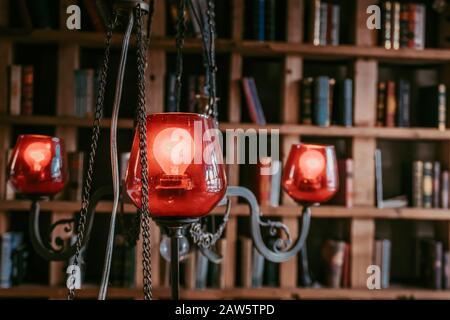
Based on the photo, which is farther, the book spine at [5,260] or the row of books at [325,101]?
the row of books at [325,101]

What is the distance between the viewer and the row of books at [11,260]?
7.36 ft

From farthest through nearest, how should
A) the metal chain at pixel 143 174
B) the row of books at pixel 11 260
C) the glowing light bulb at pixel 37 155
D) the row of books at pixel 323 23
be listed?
the row of books at pixel 323 23, the row of books at pixel 11 260, the glowing light bulb at pixel 37 155, the metal chain at pixel 143 174

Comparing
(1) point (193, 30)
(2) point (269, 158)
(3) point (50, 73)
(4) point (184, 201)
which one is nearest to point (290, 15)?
(1) point (193, 30)

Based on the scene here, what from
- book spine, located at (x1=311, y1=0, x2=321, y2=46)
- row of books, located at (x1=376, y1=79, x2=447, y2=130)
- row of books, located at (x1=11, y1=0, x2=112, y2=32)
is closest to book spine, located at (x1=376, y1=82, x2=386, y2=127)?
row of books, located at (x1=376, y1=79, x2=447, y2=130)

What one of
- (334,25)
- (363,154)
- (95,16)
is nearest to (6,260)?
(95,16)

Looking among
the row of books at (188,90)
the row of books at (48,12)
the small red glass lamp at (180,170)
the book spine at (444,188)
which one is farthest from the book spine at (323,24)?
the small red glass lamp at (180,170)

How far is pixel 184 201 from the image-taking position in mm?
634

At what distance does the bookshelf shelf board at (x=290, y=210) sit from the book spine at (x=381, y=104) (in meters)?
0.41

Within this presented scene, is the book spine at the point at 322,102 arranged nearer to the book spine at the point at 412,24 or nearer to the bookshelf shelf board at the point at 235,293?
the book spine at the point at 412,24

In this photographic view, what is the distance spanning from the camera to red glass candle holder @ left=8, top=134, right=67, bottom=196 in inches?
39.8

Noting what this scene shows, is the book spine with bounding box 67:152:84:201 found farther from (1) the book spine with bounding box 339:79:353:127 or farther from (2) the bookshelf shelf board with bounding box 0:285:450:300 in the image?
(1) the book spine with bounding box 339:79:353:127

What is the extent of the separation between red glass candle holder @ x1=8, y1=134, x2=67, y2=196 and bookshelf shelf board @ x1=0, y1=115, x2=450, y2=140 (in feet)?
4.02
